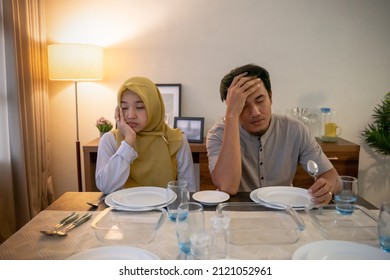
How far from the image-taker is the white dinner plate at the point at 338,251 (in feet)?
1.69

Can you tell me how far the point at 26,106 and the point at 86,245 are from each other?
1.41 m

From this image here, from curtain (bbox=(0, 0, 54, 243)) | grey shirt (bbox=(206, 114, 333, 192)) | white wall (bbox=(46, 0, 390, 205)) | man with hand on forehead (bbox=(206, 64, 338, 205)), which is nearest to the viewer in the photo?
Result: man with hand on forehead (bbox=(206, 64, 338, 205))

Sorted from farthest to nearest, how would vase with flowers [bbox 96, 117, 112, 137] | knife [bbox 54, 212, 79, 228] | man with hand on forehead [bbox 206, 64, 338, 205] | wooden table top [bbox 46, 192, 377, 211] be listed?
vase with flowers [bbox 96, 117, 112, 137] < man with hand on forehead [bbox 206, 64, 338, 205] < wooden table top [bbox 46, 192, 377, 211] < knife [bbox 54, 212, 79, 228]

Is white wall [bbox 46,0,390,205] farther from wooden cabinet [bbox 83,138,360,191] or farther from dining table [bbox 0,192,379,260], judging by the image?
dining table [bbox 0,192,379,260]

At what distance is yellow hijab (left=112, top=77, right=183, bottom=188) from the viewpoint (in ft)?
3.45

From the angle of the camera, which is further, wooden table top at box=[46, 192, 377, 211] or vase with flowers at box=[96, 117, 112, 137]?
vase with flowers at box=[96, 117, 112, 137]

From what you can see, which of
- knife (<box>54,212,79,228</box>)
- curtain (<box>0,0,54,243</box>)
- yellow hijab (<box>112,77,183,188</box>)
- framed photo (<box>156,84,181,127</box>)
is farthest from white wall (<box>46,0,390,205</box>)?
knife (<box>54,212,79,228</box>)

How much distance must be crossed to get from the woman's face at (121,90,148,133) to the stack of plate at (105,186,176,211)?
1.00ft

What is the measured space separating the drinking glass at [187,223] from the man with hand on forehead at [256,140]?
398 millimetres

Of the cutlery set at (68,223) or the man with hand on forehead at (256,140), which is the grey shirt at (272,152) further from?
the cutlery set at (68,223)

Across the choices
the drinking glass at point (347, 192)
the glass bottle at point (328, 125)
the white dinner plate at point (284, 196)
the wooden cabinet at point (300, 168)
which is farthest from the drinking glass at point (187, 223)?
the glass bottle at point (328, 125)

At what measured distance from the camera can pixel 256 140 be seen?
Answer: 1109 mm

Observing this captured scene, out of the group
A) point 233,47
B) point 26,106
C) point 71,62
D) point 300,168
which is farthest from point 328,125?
point 26,106
